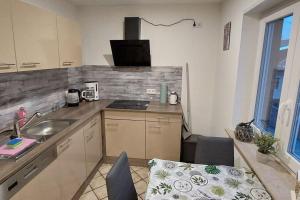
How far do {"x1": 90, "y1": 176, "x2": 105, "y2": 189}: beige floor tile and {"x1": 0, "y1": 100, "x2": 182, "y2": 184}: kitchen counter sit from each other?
82 cm

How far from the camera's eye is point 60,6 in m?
2.51

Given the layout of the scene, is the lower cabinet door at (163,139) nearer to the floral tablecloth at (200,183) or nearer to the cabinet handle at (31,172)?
the floral tablecloth at (200,183)

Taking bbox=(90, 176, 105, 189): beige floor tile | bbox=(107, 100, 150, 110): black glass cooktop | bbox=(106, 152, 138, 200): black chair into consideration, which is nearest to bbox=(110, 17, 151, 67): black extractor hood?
bbox=(107, 100, 150, 110): black glass cooktop

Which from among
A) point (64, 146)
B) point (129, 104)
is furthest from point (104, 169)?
point (64, 146)

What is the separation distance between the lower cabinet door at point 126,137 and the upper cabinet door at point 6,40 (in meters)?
1.45

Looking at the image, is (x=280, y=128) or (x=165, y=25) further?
(x=165, y=25)

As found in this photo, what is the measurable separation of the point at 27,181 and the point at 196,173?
1.17m

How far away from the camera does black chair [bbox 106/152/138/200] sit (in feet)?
3.49

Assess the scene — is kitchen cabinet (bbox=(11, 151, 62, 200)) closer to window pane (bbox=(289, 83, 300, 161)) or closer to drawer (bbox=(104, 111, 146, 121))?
drawer (bbox=(104, 111, 146, 121))

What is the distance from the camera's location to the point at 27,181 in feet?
4.32

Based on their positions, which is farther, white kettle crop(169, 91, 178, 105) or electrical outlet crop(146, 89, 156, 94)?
electrical outlet crop(146, 89, 156, 94)

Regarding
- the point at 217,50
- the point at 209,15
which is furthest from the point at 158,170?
the point at 209,15

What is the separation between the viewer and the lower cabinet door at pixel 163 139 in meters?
2.58

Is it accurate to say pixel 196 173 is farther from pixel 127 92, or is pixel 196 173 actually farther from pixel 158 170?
pixel 127 92
